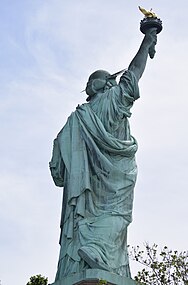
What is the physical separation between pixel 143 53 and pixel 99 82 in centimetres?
144

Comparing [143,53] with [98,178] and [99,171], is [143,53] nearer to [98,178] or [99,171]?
[99,171]

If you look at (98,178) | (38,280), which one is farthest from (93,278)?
(38,280)

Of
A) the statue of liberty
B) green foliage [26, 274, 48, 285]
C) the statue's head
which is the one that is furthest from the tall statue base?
green foliage [26, 274, 48, 285]

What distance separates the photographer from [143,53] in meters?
22.4

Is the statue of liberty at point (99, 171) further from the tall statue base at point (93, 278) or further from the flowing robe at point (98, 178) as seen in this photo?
the tall statue base at point (93, 278)

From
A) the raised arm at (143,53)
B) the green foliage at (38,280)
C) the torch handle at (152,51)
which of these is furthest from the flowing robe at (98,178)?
the green foliage at (38,280)

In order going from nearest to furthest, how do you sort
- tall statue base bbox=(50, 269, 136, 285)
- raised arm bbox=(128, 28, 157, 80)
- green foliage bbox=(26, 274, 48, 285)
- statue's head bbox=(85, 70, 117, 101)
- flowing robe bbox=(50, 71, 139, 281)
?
tall statue base bbox=(50, 269, 136, 285) < flowing robe bbox=(50, 71, 139, 281) < raised arm bbox=(128, 28, 157, 80) < statue's head bbox=(85, 70, 117, 101) < green foliage bbox=(26, 274, 48, 285)

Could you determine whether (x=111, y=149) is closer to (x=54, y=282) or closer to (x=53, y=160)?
(x=53, y=160)

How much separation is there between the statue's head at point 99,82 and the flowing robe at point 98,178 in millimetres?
202

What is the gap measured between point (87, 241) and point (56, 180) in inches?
102

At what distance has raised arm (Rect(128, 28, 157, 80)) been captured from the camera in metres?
22.2

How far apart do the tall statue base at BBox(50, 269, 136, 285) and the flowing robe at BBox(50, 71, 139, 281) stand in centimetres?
24

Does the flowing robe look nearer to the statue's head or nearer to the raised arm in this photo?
the statue's head

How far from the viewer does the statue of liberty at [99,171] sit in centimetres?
1988
